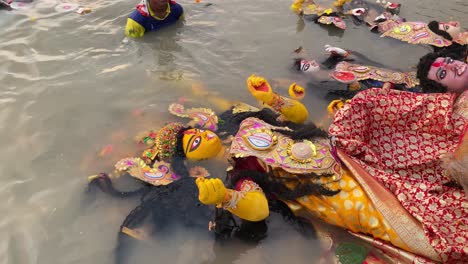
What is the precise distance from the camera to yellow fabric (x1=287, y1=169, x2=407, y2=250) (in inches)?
86.6

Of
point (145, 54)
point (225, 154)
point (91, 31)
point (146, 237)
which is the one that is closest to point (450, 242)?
point (225, 154)

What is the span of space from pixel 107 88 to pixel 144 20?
1.28 m

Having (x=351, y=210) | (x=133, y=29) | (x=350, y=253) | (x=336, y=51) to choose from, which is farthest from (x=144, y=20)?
(x=350, y=253)

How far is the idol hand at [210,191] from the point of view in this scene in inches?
78.4

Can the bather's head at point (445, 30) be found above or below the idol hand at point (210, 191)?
above

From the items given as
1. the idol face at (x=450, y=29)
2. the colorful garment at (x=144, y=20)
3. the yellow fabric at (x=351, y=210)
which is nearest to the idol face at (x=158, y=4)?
the colorful garment at (x=144, y=20)

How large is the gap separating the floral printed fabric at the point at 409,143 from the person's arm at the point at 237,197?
0.65 meters

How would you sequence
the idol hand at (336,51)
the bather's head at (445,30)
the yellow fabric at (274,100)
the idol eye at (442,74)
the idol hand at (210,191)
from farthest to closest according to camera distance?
1. the idol hand at (336,51)
2. the bather's head at (445,30)
3. the idol eye at (442,74)
4. the yellow fabric at (274,100)
5. the idol hand at (210,191)

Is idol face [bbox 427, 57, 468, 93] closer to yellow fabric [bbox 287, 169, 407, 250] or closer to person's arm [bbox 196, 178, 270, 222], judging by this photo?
yellow fabric [bbox 287, 169, 407, 250]

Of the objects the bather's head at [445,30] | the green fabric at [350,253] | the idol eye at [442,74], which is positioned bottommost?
the green fabric at [350,253]

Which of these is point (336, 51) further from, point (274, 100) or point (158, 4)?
point (158, 4)

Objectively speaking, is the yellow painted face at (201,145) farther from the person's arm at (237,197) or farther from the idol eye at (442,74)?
→ the idol eye at (442,74)

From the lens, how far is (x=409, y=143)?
8.68 ft

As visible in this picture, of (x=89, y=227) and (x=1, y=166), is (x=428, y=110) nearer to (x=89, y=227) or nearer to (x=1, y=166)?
(x=89, y=227)
